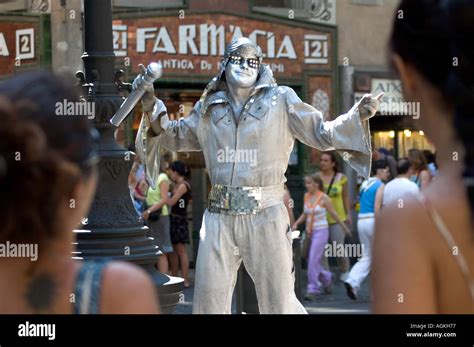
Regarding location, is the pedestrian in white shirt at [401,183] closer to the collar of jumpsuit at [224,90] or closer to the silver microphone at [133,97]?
the collar of jumpsuit at [224,90]

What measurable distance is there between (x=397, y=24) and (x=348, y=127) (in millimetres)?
3848

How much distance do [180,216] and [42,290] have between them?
9634 mm

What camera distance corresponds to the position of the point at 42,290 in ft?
6.30

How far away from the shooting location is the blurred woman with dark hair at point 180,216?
11.4m

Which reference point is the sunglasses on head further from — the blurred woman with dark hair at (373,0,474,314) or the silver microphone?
the blurred woman with dark hair at (373,0,474,314)

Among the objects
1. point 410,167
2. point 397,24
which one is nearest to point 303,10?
point 410,167

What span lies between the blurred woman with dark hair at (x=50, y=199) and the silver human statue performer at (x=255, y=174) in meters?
3.87

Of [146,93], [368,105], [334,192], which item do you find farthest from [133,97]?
[334,192]

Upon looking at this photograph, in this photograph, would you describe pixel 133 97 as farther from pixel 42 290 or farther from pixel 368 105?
pixel 42 290

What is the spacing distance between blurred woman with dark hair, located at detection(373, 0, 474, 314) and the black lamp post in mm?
3832

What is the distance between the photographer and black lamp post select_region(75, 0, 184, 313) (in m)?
5.73

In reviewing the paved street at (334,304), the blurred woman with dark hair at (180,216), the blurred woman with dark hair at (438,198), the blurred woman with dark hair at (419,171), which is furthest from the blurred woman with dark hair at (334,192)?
the blurred woman with dark hair at (438,198)
